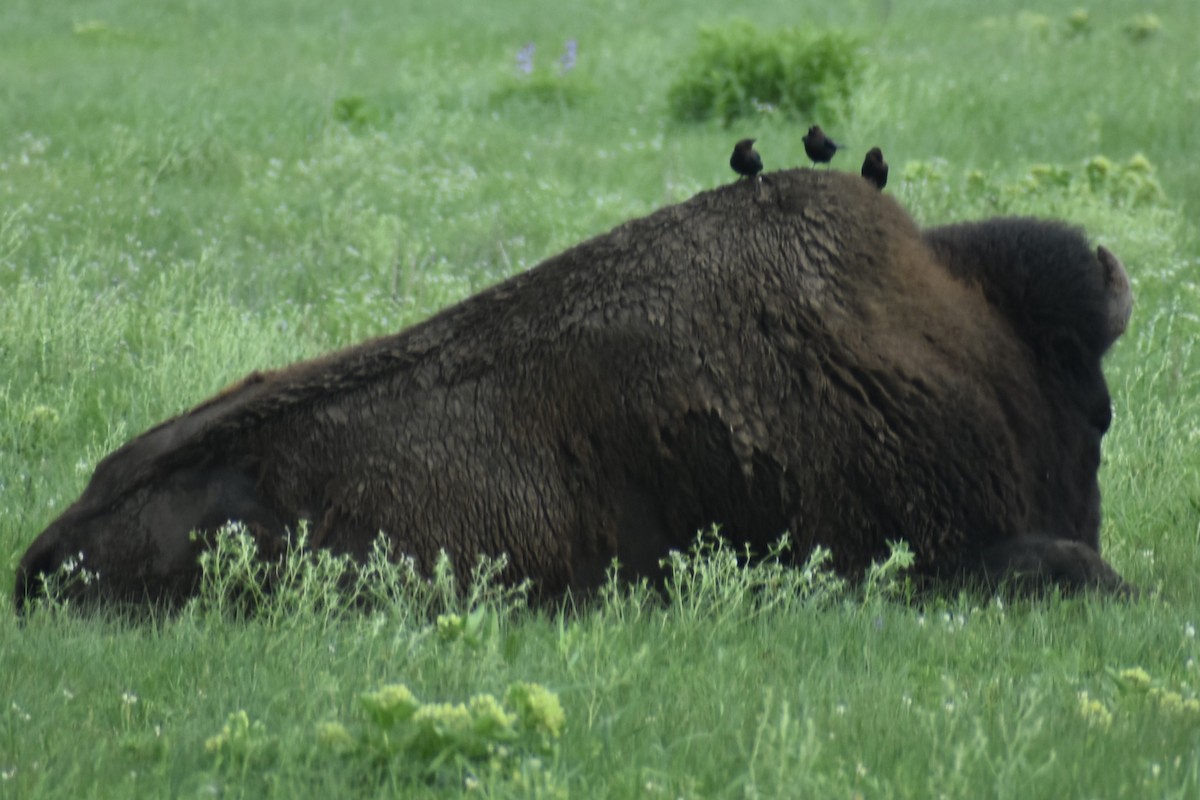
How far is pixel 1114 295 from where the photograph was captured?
507cm

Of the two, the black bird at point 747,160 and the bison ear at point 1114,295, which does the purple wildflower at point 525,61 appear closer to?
the black bird at point 747,160

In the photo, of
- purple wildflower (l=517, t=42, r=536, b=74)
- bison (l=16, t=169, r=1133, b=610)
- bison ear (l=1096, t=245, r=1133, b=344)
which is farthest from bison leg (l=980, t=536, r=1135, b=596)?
purple wildflower (l=517, t=42, r=536, b=74)

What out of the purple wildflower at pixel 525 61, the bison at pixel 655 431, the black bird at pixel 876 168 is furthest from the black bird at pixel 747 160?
the purple wildflower at pixel 525 61

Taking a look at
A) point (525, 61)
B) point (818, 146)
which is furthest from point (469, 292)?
point (525, 61)

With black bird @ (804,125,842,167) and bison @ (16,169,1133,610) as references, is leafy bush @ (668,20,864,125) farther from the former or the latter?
bison @ (16,169,1133,610)

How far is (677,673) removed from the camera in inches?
146

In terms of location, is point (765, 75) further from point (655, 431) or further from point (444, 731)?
point (444, 731)

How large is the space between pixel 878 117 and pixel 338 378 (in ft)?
32.3

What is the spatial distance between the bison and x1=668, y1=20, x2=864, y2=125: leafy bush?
9.16 meters

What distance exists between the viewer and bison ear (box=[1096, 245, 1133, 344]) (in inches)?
199

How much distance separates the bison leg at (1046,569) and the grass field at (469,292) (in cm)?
16

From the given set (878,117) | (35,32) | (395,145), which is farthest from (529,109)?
(35,32)

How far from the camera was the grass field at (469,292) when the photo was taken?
10.1 feet

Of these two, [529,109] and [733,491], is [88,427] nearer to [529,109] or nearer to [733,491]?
[733,491]
